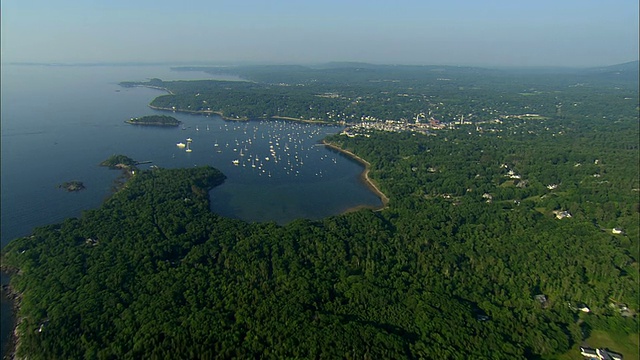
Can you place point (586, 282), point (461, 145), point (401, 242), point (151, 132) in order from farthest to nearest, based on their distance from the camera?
point (151, 132), point (461, 145), point (401, 242), point (586, 282)

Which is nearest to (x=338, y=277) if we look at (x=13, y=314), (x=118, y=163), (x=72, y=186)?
(x=13, y=314)

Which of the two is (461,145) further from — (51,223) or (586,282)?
(51,223)

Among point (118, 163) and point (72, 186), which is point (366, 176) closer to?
point (118, 163)

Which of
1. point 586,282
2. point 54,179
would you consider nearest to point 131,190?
point 54,179

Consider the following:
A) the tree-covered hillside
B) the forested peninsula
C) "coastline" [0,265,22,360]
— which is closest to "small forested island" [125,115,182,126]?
the forested peninsula

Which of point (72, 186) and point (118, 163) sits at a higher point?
point (118, 163)
